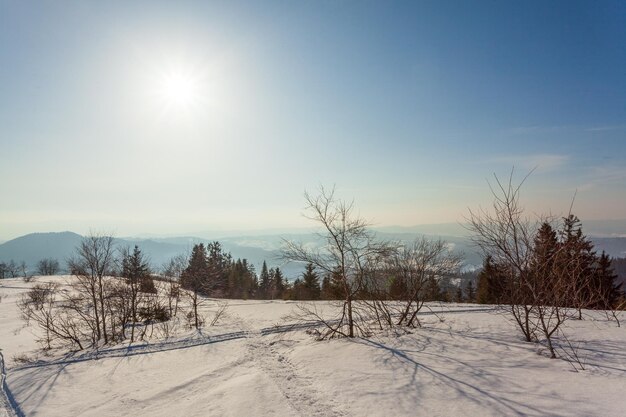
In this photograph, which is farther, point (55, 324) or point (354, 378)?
point (55, 324)

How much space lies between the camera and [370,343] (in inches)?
463

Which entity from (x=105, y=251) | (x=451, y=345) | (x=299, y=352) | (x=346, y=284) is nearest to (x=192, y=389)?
(x=299, y=352)

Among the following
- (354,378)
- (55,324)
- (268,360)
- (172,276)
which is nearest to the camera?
(354,378)

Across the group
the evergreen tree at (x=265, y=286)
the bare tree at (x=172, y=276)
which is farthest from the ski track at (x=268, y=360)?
the evergreen tree at (x=265, y=286)

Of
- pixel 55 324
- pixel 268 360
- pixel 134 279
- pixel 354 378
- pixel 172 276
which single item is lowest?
pixel 55 324

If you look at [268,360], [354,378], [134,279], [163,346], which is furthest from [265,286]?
[354,378]

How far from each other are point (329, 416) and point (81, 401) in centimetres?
793

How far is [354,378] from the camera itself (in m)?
8.51

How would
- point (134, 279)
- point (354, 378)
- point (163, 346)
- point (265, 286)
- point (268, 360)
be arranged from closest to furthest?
1. point (354, 378)
2. point (268, 360)
3. point (163, 346)
4. point (134, 279)
5. point (265, 286)

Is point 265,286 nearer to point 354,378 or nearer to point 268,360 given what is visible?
point 268,360

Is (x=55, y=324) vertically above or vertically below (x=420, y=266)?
below

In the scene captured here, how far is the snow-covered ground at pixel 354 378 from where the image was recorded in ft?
21.4

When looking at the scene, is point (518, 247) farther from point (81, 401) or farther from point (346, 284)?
point (81, 401)

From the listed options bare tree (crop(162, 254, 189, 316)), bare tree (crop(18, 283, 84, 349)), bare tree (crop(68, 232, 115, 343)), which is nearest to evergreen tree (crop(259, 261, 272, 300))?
bare tree (crop(18, 283, 84, 349))
